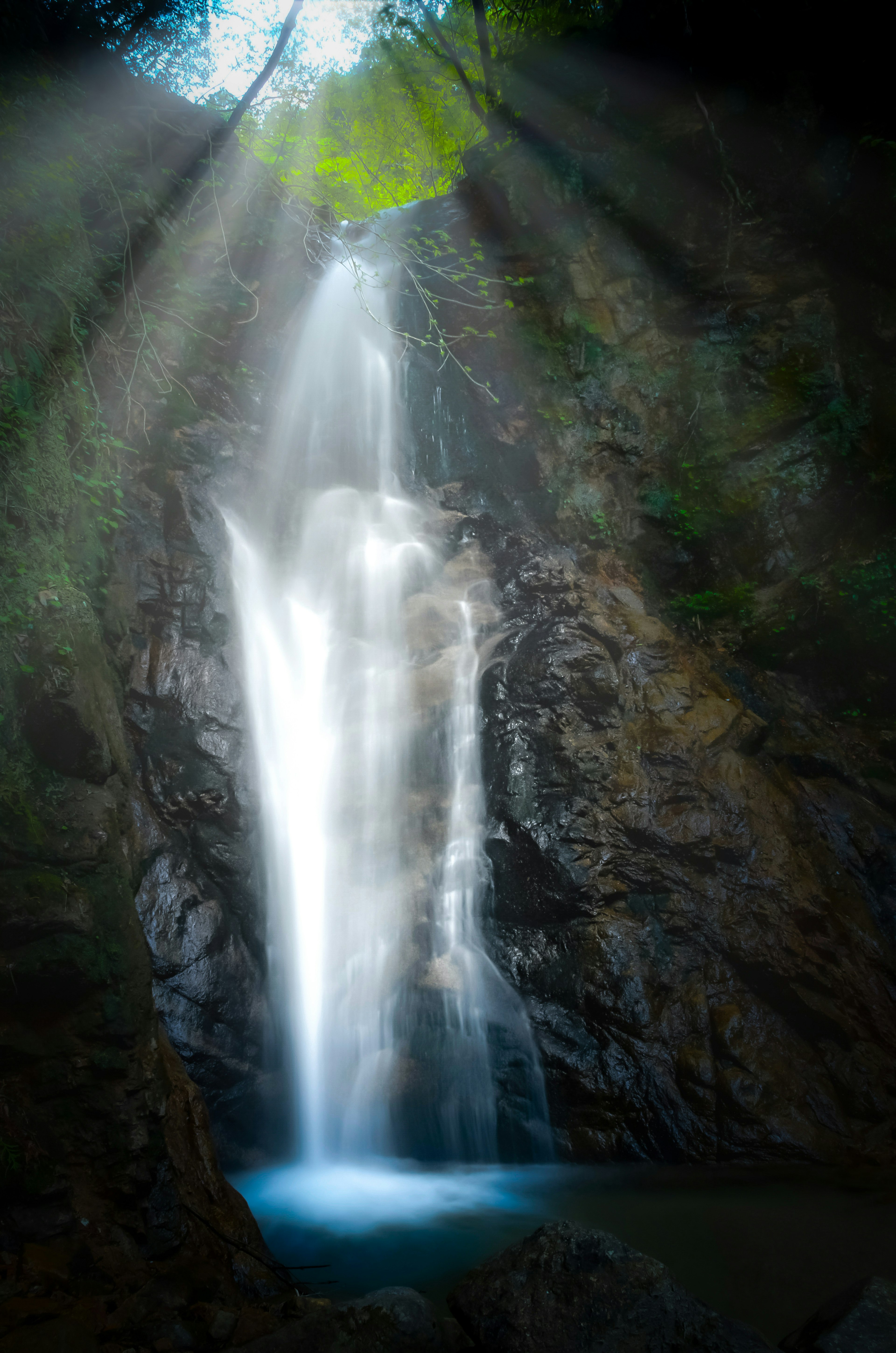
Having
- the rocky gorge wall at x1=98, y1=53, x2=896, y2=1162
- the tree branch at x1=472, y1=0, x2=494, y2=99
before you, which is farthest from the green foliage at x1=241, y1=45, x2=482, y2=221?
the rocky gorge wall at x1=98, y1=53, x2=896, y2=1162

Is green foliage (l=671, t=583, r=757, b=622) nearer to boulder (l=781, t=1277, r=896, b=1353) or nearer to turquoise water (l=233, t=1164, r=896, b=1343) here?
turquoise water (l=233, t=1164, r=896, b=1343)

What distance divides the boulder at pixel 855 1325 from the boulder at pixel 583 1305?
0.95 feet

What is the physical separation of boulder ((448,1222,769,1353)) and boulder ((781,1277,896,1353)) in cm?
29

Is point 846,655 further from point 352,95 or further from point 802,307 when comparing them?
point 352,95

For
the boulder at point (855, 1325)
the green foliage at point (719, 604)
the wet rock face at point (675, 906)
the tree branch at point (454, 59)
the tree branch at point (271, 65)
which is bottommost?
the boulder at point (855, 1325)

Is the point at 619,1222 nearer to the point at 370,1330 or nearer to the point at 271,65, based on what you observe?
the point at 370,1330

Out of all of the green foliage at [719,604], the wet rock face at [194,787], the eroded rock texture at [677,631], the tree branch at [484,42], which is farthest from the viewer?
the tree branch at [484,42]

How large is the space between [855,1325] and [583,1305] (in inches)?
46.8

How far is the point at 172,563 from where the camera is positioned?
7312 mm

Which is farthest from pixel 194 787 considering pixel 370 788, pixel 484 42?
pixel 484 42

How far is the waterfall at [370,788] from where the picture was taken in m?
6.14

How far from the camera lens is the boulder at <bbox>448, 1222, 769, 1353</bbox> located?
293 cm

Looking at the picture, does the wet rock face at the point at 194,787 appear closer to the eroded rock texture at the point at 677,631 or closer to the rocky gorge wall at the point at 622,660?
the rocky gorge wall at the point at 622,660

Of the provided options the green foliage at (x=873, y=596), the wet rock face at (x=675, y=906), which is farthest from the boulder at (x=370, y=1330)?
the green foliage at (x=873, y=596)
